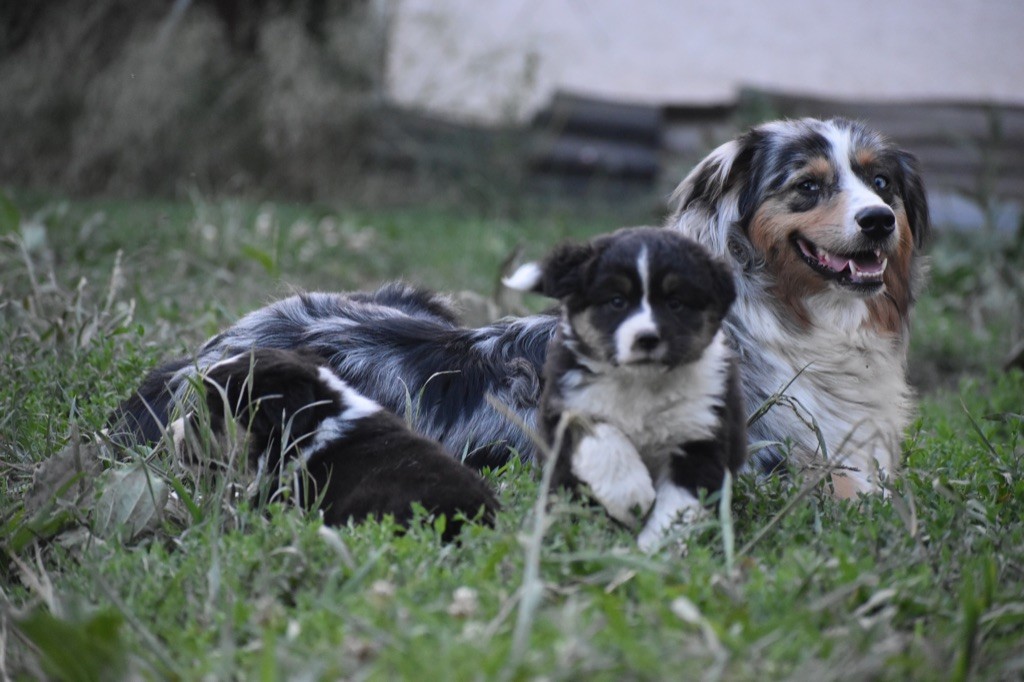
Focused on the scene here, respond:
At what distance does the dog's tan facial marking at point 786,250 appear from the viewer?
13.2 ft

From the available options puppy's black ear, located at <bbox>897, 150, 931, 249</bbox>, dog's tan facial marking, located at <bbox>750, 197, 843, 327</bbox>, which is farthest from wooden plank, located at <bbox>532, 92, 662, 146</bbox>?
dog's tan facial marking, located at <bbox>750, 197, 843, 327</bbox>

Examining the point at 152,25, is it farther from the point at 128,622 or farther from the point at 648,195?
the point at 128,622

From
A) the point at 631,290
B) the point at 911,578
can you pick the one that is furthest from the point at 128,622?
the point at 911,578

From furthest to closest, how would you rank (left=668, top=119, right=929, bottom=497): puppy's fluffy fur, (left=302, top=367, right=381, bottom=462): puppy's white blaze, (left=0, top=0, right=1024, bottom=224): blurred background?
(left=0, top=0, right=1024, bottom=224): blurred background, (left=668, top=119, right=929, bottom=497): puppy's fluffy fur, (left=302, top=367, right=381, bottom=462): puppy's white blaze

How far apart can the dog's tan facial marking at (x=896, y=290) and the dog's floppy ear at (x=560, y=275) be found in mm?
1746

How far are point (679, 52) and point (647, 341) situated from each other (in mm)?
10248

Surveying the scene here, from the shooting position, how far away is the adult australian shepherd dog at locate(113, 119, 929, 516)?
3.90m

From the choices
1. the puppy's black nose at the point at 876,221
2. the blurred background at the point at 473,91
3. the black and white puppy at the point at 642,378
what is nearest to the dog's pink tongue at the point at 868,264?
the puppy's black nose at the point at 876,221

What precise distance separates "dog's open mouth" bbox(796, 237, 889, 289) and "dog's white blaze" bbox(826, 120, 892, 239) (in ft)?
0.40

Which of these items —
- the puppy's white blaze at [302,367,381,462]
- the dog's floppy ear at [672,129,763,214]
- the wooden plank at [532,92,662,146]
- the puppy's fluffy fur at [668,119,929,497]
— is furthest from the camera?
the wooden plank at [532,92,662,146]

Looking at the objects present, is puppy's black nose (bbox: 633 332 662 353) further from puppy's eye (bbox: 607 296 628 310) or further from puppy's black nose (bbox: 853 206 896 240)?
puppy's black nose (bbox: 853 206 896 240)

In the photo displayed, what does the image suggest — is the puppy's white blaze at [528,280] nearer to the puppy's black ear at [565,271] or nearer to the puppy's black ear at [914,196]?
the puppy's black ear at [565,271]

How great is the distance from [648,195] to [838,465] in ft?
29.1

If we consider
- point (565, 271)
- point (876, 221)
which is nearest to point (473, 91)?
point (876, 221)
